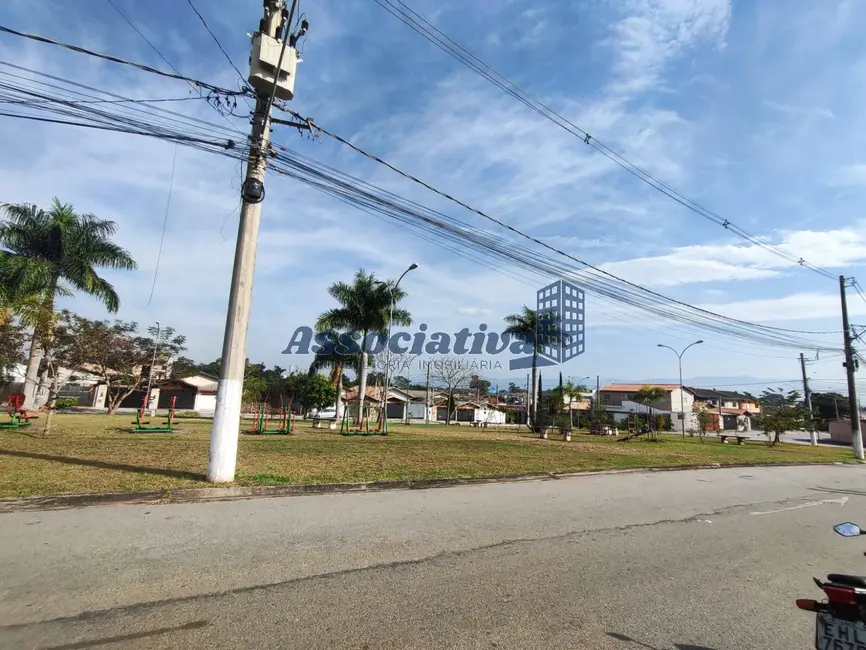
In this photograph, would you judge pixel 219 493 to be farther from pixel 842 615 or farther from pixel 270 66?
pixel 270 66

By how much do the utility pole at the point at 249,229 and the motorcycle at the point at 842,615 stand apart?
8492 millimetres

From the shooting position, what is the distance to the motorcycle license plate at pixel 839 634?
8.84ft

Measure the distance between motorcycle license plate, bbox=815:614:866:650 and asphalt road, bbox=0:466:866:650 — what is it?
0.90 meters

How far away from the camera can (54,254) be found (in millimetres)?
26188

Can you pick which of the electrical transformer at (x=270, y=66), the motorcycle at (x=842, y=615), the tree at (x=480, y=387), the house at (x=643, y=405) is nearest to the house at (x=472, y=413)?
the tree at (x=480, y=387)

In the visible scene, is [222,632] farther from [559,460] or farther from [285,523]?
[559,460]

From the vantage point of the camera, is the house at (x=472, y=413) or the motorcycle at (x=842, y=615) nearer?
the motorcycle at (x=842, y=615)

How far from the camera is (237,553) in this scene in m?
5.27

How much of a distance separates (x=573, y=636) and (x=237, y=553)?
3.52 meters

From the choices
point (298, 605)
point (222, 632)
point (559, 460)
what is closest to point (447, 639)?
point (298, 605)

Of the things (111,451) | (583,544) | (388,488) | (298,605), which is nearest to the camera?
(298,605)

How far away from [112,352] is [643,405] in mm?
60653

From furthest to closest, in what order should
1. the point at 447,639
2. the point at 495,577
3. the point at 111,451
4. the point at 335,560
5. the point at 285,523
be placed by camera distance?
the point at 111,451 < the point at 285,523 < the point at 335,560 < the point at 495,577 < the point at 447,639

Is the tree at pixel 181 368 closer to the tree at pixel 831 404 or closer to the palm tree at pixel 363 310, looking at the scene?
the palm tree at pixel 363 310
